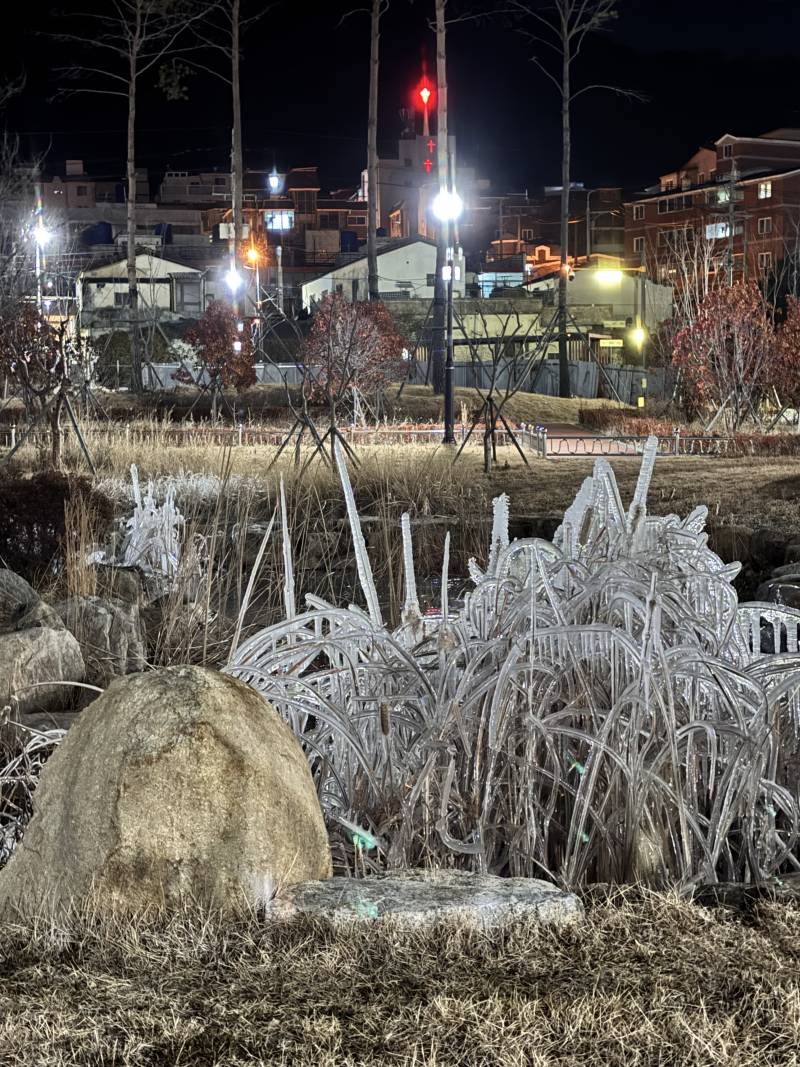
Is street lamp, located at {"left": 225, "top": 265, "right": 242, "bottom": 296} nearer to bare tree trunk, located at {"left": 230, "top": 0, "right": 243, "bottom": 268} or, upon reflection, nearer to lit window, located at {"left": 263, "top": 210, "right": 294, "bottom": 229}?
bare tree trunk, located at {"left": 230, "top": 0, "right": 243, "bottom": 268}

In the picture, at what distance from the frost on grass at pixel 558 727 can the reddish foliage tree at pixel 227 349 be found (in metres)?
21.8

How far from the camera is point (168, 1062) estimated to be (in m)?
2.54

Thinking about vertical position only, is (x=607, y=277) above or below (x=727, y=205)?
below

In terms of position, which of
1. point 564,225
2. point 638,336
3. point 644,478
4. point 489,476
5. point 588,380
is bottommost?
point 489,476

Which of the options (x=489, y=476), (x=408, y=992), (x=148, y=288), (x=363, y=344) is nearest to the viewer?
(x=408, y=992)

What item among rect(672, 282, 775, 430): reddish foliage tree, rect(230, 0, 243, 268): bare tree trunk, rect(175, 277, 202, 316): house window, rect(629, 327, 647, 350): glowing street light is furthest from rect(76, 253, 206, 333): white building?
rect(672, 282, 775, 430): reddish foliage tree

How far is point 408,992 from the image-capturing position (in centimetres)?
280

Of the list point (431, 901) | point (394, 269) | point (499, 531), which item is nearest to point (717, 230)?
point (394, 269)

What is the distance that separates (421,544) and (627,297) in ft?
128

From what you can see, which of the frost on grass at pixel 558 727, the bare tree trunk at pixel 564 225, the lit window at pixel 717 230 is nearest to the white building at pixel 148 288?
the bare tree trunk at pixel 564 225

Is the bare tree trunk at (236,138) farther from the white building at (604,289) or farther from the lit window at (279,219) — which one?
the lit window at (279,219)

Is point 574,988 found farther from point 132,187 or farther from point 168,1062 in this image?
point 132,187

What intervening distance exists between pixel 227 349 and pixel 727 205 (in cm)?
2732

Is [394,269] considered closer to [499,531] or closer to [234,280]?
[234,280]
